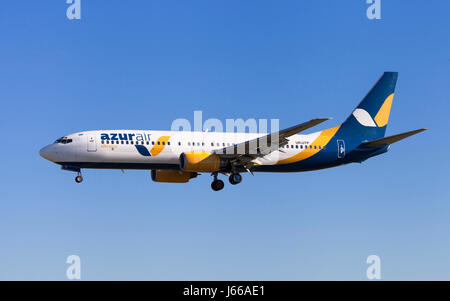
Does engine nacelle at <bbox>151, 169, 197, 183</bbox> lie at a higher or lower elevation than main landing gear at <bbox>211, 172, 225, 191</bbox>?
higher

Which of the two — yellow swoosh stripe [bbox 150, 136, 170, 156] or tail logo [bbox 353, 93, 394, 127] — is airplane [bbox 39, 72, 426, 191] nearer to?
yellow swoosh stripe [bbox 150, 136, 170, 156]

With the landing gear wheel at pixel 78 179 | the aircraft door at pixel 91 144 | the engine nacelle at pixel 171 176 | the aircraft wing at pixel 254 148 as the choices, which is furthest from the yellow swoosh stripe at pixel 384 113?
the landing gear wheel at pixel 78 179

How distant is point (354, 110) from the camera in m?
68.6

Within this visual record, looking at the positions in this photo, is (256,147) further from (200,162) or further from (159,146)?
(159,146)

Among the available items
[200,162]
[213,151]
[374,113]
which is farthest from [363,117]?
[200,162]

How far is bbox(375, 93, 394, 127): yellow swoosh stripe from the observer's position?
6881 centimetres

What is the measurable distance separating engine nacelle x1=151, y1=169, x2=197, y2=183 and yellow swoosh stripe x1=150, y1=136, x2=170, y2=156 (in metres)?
4.37

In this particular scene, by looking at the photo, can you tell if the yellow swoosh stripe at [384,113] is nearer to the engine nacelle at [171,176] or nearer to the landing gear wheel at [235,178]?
the landing gear wheel at [235,178]

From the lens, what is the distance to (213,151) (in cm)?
6091

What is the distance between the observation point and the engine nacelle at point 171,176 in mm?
64188

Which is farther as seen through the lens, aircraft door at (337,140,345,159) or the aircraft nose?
aircraft door at (337,140,345,159)

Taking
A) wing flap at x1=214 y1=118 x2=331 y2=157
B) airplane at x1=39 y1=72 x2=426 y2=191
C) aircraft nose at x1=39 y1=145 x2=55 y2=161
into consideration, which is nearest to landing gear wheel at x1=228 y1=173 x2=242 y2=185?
airplane at x1=39 y1=72 x2=426 y2=191

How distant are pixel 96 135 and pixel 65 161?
3020 mm
